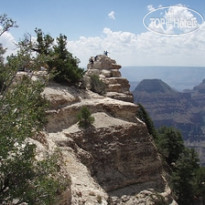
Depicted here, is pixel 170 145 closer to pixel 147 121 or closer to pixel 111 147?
pixel 147 121

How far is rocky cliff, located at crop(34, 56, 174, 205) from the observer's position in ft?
96.6

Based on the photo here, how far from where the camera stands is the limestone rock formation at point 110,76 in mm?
47628

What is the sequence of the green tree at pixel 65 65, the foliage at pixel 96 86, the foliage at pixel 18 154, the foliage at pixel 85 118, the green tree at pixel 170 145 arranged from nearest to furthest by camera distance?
the foliage at pixel 18 154 < the foliage at pixel 85 118 < the green tree at pixel 65 65 < the foliage at pixel 96 86 < the green tree at pixel 170 145

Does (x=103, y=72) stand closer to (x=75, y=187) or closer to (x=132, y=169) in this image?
(x=132, y=169)

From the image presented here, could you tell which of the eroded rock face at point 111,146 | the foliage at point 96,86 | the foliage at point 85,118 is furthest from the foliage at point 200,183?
the foliage at point 85,118

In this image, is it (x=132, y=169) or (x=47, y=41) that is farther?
(x=47, y=41)

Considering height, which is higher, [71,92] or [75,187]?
[71,92]

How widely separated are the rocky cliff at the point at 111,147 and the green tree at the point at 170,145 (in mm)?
17305

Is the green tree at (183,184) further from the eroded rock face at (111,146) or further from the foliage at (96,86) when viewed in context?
the foliage at (96,86)

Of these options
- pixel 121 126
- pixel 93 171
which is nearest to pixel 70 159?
pixel 93 171

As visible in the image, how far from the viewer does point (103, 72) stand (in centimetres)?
5353

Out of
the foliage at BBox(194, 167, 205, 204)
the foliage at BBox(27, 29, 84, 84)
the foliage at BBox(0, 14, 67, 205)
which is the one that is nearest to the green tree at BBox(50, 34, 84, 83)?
the foliage at BBox(27, 29, 84, 84)

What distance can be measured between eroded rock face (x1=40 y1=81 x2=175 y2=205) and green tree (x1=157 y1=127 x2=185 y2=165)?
1738 cm

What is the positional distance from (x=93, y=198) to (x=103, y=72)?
34.4 m
